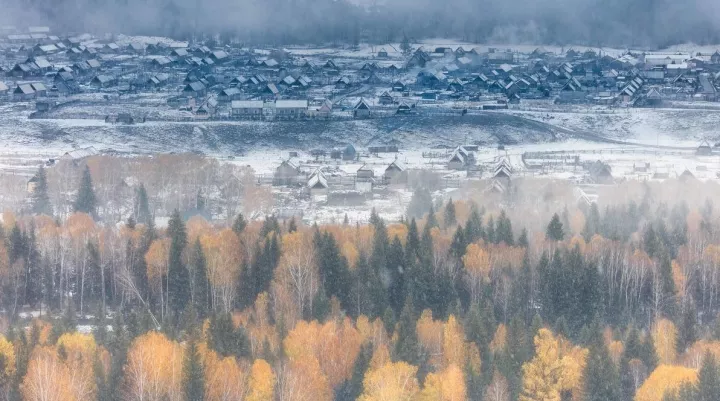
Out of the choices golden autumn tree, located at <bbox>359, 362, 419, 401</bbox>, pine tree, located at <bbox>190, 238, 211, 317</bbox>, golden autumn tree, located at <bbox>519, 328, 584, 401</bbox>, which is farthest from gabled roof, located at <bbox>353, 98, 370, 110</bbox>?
golden autumn tree, located at <bbox>359, 362, 419, 401</bbox>

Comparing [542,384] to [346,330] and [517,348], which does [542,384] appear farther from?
[346,330]

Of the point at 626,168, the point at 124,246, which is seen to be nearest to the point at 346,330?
the point at 124,246

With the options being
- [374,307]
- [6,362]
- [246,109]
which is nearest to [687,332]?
[374,307]

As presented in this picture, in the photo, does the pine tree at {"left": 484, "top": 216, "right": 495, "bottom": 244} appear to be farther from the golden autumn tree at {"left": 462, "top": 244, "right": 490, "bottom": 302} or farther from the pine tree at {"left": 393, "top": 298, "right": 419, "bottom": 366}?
the pine tree at {"left": 393, "top": 298, "right": 419, "bottom": 366}

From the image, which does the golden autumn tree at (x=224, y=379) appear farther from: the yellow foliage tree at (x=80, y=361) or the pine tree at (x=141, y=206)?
the pine tree at (x=141, y=206)

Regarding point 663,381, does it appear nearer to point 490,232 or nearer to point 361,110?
point 490,232
